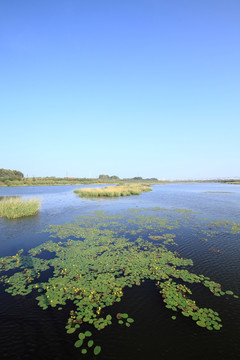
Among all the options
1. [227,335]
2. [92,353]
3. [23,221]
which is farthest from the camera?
[23,221]

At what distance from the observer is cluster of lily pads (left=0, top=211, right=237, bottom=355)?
5950mm

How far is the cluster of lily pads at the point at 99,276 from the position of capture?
5950 mm

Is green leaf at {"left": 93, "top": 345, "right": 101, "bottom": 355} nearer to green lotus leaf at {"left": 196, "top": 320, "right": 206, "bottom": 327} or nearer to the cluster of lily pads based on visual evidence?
the cluster of lily pads

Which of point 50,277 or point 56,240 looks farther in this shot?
point 56,240

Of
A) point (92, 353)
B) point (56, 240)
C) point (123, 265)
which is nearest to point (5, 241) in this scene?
point (56, 240)

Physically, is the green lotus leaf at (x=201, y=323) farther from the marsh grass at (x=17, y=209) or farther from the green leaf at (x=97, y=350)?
the marsh grass at (x=17, y=209)

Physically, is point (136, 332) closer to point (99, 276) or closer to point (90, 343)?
point (90, 343)

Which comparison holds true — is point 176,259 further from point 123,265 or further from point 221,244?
point 221,244

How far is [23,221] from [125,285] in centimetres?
1665

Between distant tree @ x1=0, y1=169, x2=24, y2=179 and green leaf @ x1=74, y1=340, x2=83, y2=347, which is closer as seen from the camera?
green leaf @ x1=74, y1=340, x2=83, y2=347

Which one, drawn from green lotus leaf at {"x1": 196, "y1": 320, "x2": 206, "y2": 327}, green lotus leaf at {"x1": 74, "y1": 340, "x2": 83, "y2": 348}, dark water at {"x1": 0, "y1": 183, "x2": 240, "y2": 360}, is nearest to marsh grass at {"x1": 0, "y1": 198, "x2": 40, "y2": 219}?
dark water at {"x1": 0, "y1": 183, "x2": 240, "y2": 360}

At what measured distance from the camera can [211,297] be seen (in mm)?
6973

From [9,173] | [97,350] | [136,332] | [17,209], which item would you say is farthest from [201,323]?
[9,173]

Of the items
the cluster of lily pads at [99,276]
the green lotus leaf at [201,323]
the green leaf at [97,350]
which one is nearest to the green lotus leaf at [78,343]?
the cluster of lily pads at [99,276]
